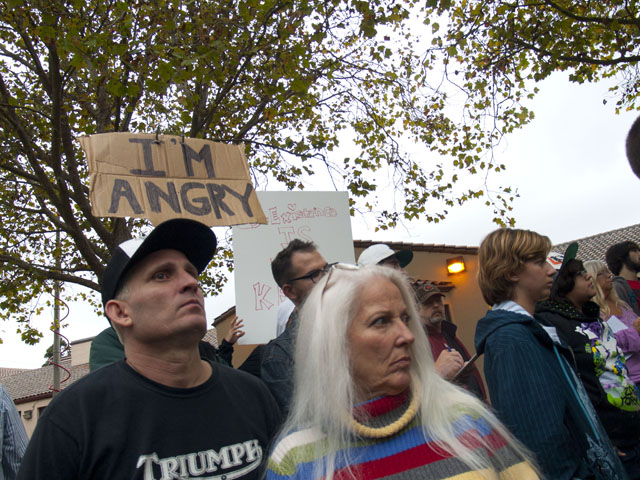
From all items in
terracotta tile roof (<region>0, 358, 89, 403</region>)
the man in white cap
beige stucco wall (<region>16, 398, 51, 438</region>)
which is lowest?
the man in white cap

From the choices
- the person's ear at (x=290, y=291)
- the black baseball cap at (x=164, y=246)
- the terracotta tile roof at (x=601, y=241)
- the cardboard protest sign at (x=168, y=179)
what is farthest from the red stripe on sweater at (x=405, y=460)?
the terracotta tile roof at (x=601, y=241)

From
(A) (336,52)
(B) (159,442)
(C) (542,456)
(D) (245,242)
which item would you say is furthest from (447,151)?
(B) (159,442)

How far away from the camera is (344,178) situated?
7777 mm

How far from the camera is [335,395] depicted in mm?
1386

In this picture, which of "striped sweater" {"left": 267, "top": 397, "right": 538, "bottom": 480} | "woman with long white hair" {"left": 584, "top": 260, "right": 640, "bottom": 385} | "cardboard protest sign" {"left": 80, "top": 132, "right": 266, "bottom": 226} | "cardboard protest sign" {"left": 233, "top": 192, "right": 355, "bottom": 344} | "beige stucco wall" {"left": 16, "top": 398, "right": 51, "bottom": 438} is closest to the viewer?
"striped sweater" {"left": 267, "top": 397, "right": 538, "bottom": 480}

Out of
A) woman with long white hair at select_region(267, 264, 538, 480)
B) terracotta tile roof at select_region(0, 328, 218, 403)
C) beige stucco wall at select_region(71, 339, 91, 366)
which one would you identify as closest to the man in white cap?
woman with long white hair at select_region(267, 264, 538, 480)

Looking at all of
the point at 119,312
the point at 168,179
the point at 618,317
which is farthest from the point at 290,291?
the point at 618,317

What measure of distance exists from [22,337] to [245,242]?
7.84 metres

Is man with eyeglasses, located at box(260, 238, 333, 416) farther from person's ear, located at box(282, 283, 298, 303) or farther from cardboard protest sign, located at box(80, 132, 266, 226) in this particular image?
cardboard protest sign, located at box(80, 132, 266, 226)

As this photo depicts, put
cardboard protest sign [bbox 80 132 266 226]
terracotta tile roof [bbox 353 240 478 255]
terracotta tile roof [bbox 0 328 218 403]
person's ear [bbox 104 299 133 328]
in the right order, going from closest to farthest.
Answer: person's ear [bbox 104 299 133 328], cardboard protest sign [bbox 80 132 266 226], terracotta tile roof [bbox 353 240 478 255], terracotta tile roof [bbox 0 328 218 403]

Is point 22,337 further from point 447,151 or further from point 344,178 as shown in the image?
point 447,151

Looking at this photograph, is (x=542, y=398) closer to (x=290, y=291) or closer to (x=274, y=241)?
(x=290, y=291)

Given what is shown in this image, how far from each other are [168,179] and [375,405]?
225 centimetres

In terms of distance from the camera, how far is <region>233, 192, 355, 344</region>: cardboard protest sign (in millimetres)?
3885
